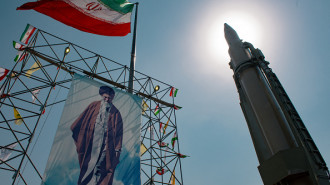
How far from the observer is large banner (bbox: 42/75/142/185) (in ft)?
24.5

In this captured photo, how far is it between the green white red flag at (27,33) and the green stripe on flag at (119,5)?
358 cm

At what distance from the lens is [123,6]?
12.6 metres

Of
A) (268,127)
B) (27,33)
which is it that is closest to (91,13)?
(27,33)

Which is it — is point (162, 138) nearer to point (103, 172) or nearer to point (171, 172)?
point (171, 172)

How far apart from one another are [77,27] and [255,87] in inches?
340

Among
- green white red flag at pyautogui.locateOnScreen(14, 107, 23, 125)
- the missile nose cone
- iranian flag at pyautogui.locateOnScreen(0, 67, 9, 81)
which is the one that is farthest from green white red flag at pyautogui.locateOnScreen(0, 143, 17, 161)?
the missile nose cone

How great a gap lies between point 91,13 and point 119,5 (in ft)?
6.38

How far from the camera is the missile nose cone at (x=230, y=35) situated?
7.14 metres

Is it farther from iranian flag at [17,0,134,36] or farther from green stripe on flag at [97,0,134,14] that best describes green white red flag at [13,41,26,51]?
green stripe on flag at [97,0,134,14]

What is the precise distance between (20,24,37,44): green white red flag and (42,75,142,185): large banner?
2.97 m

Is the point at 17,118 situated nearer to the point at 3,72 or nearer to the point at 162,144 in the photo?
the point at 3,72

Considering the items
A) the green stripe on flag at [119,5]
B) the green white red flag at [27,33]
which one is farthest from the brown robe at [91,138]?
the green stripe on flag at [119,5]

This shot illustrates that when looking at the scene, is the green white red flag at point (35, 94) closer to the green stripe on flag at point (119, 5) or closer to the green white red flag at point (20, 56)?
the green white red flag at point (20, 56)

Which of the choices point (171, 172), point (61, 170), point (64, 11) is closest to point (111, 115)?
point (61, 170)
